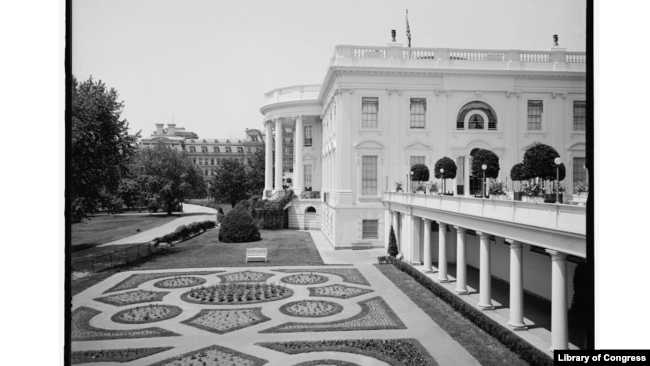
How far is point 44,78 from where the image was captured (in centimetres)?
591

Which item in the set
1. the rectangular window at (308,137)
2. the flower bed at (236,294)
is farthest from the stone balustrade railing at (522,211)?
the rectangular window at (308,137)

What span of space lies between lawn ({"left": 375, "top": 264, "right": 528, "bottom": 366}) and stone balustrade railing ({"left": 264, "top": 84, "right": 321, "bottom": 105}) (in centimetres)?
3474

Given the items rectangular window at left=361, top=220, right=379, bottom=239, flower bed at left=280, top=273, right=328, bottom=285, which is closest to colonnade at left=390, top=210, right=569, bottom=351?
rectangular window at left=361, top=220, right=379, bottom=239

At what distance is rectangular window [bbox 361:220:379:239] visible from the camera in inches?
1426

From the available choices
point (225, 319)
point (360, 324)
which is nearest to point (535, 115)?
point (360, 324)

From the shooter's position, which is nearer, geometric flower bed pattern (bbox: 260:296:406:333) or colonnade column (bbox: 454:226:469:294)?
geometric flower bed pattern (bbox: 260:296:406:333)

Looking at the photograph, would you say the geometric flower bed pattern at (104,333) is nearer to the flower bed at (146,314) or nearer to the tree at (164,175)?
the flower bed at (146,314)

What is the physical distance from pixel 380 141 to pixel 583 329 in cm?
2248

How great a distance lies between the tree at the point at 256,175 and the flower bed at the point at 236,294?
51696mm

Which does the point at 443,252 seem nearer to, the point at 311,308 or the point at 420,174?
the point at 311,308

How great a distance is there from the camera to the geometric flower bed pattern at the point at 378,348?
13.5 meters

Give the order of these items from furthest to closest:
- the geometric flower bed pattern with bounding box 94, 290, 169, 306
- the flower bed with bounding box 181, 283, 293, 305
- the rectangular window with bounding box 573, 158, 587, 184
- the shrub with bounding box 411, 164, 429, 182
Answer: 1. the rectangular window with bounding box 573, 158, 587, 184
2. the shrub with bounding box 411, 164, 429, 182
3. the flower bed with bounding box 181, 283, 293, 305
4. the geometric flower bed pattern with bounding box 94, 290, 169, 306

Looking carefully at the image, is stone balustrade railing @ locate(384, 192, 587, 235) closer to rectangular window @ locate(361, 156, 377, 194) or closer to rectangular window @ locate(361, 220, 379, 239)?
rectangular window @ locate(361, 156, 377, 194)
